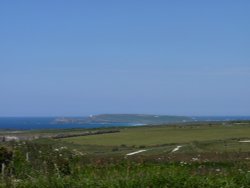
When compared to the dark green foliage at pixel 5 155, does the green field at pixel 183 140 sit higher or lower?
lower

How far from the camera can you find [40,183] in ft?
41.5

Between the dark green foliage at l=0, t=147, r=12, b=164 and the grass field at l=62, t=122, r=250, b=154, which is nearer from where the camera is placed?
the dark green foliage at l=0, t=147, r=12, b=164

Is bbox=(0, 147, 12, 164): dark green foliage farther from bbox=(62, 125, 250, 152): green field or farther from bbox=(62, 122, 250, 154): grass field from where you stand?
bbox=(62, 125, 250, 152): green field

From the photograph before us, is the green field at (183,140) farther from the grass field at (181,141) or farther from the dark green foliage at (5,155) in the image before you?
the dark green foliage at (5,155)

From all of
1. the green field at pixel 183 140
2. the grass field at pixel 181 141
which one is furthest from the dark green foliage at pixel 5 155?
the green field at pixel 183 140

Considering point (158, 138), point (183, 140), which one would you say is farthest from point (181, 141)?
point (158, 138)

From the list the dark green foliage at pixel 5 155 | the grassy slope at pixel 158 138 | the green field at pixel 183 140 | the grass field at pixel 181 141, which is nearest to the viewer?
the dark green foliage at pixel 5 155

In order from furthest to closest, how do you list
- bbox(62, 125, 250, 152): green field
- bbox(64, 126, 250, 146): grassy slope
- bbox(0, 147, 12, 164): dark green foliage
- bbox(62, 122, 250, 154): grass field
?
bbox(64, 126, 250, 146): grassy slope, bbox(62, 125, 250, 152): green field, bbox(62, 122, 250, 154): grass field, bbox(0, 147, 12, 164): dark green foliage

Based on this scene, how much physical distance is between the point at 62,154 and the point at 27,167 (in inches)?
76.7

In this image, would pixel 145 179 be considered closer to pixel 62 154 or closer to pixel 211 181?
pixel 211 181

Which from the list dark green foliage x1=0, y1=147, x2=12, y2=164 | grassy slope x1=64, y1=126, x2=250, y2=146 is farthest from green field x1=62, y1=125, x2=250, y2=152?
dark green foliage x1=0, y1=147, x2=12, y2=164

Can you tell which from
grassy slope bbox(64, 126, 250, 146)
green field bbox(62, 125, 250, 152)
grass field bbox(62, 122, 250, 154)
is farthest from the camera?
grassy slope bbox(64, 126, 250, 146)

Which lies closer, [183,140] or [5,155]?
[5,155]

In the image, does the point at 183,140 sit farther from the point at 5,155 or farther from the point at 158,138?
the point at 5,155
